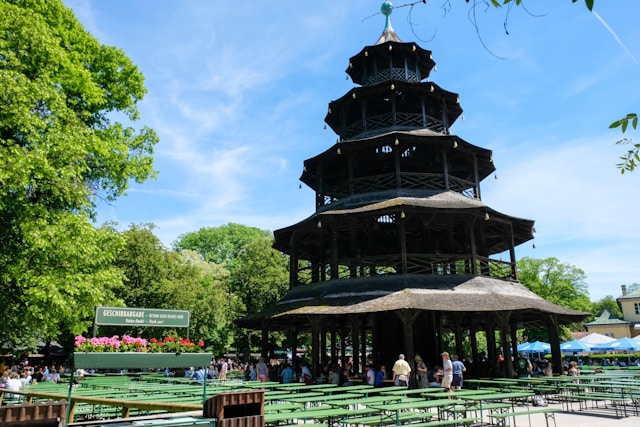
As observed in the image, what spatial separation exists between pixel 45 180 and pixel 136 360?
846cm

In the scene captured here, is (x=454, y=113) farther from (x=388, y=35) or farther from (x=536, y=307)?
(x=536, y=307)

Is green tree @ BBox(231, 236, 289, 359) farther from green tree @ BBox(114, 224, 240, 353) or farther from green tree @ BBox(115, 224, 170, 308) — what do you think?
green tree @ BBox(115, 224, 170, 308)

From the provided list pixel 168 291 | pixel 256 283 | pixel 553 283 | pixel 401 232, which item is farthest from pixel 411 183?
pixel 553 283

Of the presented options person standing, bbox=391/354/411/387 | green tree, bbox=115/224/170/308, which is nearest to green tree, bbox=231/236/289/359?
green tree, bbox=115/224/170/308

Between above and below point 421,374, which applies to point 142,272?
above

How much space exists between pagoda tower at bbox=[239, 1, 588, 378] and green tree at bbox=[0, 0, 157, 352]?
9.18m

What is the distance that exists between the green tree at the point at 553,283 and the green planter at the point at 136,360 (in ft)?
177

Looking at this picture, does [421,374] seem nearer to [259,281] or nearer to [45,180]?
[45,180]

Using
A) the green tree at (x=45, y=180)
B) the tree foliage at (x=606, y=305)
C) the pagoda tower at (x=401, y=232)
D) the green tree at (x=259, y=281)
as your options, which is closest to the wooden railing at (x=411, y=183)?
the pagoda tower at (x=401, y=232)

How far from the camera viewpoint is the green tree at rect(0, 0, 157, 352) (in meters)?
12.9

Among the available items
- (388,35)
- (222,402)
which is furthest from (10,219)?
(388,35)

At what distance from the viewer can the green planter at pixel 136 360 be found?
742 cm

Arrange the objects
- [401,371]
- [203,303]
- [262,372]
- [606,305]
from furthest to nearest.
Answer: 1. [606,305]
2. [203,303]
3. [262,372]
4. [401,371]

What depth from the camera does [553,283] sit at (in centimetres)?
5800
